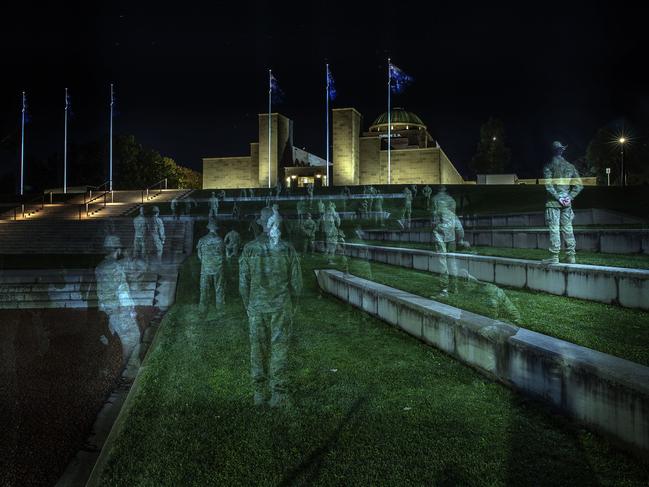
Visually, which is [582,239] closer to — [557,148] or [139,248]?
[557,148]

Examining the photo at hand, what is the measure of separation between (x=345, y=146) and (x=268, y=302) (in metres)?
54.2

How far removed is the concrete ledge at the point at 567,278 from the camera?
584cm

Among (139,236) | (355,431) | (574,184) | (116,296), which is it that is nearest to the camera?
(355,431)

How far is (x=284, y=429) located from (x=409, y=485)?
1.28 m

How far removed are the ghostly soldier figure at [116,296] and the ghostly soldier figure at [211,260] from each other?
1.50 m

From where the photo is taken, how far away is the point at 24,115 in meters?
40.7

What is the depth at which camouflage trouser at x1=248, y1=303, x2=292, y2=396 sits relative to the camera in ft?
15.0

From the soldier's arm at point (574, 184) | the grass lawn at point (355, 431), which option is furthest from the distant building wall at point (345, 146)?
the grass lawn at point (355, 431)

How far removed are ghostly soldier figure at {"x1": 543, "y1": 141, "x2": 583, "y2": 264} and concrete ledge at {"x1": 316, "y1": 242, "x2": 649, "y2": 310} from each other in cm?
36

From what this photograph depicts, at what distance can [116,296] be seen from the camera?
962cm

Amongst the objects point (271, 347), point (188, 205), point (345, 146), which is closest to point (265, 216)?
point (271, 347)

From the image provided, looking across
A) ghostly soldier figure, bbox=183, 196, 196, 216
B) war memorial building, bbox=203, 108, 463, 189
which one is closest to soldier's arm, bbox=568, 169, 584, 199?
ghostly soldier figure, bbox=183, 196, 196, 216

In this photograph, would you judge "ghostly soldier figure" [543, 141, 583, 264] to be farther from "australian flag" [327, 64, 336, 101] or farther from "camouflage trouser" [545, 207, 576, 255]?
"australian flag" [327, 64, 336, 101]

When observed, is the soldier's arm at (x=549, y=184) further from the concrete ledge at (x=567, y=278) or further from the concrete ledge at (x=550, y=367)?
the concrete ledge at (x=550, y=367)
